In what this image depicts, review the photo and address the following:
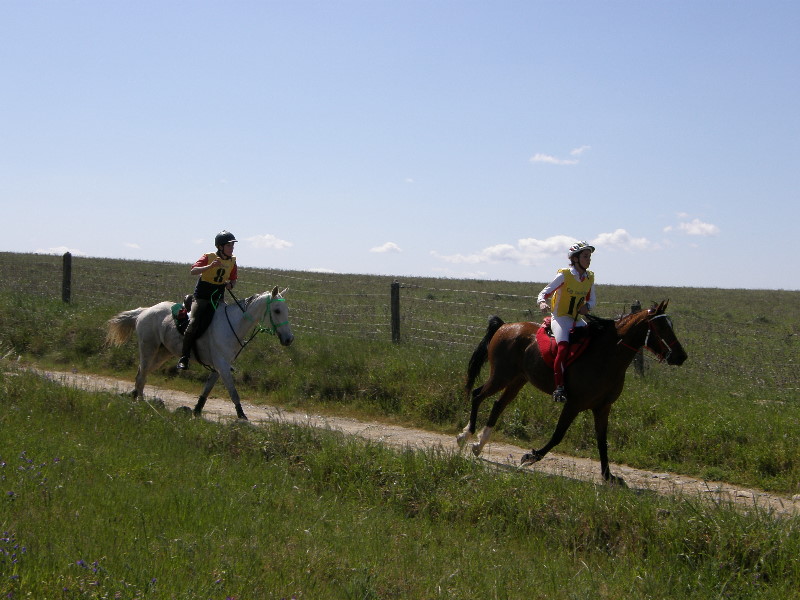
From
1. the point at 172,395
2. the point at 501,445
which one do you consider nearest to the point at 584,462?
the point at 501,445

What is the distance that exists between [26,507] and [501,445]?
6823 mm

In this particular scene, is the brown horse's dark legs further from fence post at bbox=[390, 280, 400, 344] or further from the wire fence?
fence post at bbox=[390, 280, 400, 344]

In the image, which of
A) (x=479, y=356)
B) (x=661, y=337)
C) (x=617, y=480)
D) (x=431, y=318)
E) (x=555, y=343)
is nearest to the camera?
(x=617, y=480)

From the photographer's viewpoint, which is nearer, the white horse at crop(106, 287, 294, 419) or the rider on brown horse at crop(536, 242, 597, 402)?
the rider on brown horse at crop(536, 242, 597, 402)

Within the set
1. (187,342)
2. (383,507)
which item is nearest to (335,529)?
(383,507)

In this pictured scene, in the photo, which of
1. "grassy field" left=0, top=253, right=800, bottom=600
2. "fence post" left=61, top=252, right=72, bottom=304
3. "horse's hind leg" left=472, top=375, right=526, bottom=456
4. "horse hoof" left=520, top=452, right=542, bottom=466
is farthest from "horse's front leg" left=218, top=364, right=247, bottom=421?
"fence post" left=61, top=252, right=72, bottom=304

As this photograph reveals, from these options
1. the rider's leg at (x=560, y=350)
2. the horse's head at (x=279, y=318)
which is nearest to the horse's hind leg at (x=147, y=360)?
the horse's head at (x=279, y=318)

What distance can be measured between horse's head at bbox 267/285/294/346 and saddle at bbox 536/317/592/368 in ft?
11.6

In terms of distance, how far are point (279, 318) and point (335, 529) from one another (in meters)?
5.59

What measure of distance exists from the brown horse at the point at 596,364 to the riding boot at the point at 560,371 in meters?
0.10

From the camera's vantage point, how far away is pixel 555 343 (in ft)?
31.6

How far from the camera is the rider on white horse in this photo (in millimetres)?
11719

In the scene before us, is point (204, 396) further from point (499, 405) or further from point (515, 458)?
point (515, 458)

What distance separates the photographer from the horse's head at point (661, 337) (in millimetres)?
8633
